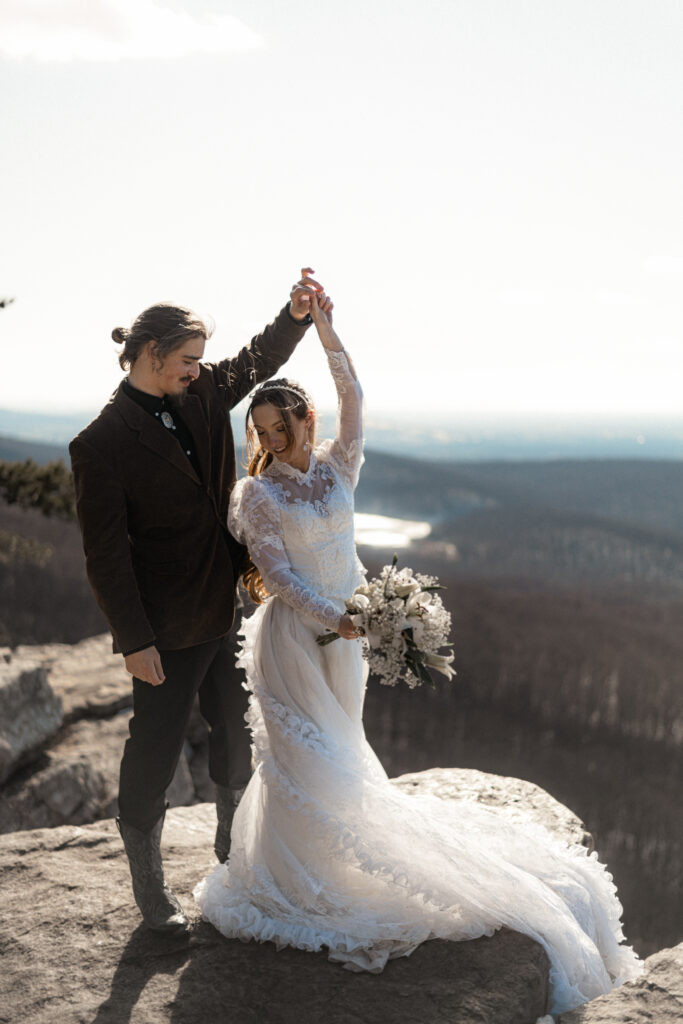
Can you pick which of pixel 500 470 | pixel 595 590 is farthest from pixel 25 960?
pixel 500 470

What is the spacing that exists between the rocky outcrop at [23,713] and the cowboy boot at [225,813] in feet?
15.0

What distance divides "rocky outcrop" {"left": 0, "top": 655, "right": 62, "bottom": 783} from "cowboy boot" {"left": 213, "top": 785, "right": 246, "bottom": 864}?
4.57 meters

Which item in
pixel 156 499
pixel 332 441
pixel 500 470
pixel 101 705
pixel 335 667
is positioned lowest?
pixel 101 705

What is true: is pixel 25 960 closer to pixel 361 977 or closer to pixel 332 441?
pixel 361 977

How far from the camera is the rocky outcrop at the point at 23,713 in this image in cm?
824

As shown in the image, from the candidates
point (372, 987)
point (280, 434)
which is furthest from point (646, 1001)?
point (280, 434)

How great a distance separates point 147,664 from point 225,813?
1173 mm

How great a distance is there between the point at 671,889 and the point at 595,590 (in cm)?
4934

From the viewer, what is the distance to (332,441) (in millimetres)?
4031

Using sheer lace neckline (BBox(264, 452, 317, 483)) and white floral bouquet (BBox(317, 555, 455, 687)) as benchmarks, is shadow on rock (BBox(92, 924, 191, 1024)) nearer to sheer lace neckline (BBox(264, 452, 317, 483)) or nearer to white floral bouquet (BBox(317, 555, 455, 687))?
white floral bouquet (BBox(317, 555, 455, 687))

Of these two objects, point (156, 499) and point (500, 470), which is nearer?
point (156, 499)

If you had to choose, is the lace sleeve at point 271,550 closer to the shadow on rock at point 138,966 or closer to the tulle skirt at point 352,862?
the tulle skirt at point 352,862

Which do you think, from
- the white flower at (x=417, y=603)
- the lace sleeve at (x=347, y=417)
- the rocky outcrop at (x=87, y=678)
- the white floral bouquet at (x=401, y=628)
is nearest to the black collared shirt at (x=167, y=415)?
the lace sleeve at (x=347, y=417)

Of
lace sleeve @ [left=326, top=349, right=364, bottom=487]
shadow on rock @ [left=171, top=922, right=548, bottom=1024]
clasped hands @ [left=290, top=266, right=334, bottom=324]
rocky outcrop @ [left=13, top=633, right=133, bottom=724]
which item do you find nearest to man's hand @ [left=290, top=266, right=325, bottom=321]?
clasped hands @ [left=290, top=266, right=334, bottom=324]
